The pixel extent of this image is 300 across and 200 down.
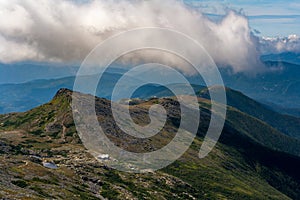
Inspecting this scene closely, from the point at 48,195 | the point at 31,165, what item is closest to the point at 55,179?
the point at 31,165

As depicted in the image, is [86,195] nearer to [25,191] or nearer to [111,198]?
[111,198]

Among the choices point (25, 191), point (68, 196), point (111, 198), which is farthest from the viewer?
point (111, 198)

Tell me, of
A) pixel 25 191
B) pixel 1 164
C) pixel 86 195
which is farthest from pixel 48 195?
pixel 1 164

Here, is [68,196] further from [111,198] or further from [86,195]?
[111,198]

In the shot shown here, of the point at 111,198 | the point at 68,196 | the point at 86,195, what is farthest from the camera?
the point at 111,198

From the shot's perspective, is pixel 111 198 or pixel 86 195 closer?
pixel 86 195

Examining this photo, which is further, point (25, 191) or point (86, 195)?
point (86, 195)

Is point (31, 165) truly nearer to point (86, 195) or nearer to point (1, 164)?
point (1, 164)

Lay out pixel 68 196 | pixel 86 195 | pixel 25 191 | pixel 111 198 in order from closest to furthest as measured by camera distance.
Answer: pixel 25 191 < pixel 68 196 < pixel 86 195 < pixel 111 198

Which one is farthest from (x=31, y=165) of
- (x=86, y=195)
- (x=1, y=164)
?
(x=86, y=195)
